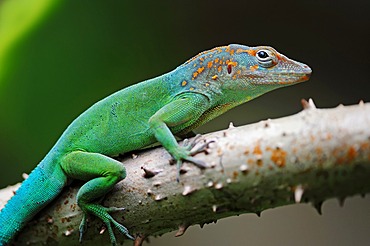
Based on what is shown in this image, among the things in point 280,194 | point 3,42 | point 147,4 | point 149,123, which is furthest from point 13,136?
point 280,194

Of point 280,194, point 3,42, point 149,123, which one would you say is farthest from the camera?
point 3,42

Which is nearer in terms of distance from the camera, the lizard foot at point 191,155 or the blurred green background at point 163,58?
the lizard foot at point 191,155

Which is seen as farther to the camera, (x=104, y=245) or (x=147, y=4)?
(x=147, y=4)

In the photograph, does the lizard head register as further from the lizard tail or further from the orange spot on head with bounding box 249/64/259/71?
the lizard tail

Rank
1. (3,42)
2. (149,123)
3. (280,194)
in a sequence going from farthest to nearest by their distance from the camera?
(3,42) → (149,123) → (280,194)

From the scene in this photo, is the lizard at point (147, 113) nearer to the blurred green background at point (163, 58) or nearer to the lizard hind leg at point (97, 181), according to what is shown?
the lizard hind leg at point (97, 181)

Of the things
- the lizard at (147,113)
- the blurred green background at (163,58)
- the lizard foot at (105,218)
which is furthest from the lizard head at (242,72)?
the blurred green background at (163,58)

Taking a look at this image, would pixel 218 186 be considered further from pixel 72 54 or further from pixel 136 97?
pixel 72 54
